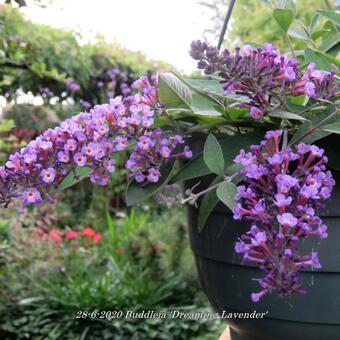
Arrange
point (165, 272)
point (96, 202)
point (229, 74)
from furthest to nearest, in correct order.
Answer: point (96, 202) < point (165, 272) < point (229, 74)

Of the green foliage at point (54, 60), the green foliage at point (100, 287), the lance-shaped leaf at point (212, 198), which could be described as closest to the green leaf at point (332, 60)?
the lance-shaped leaf at point (212, 198)

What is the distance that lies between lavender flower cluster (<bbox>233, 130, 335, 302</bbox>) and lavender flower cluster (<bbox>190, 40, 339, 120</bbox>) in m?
0.04

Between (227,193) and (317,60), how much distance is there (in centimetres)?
25

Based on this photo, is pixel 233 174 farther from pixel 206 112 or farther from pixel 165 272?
pixel 165 272

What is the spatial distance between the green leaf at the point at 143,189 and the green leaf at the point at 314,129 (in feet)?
0.59

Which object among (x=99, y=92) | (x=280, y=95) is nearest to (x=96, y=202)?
(x=99, y=92)

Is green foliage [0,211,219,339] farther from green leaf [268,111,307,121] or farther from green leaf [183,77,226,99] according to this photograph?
green leaf [268,111,307,121]

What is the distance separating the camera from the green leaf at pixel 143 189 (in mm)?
602

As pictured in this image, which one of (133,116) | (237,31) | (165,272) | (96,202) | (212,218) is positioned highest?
(133,116)

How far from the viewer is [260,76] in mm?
453

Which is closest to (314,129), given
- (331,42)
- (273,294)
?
(273,294)

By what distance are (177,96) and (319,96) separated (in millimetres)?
169

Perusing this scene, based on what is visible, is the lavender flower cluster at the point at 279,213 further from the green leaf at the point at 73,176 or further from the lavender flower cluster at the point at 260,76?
the green leaf at the point at 73,176

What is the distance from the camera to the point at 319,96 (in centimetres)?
50
